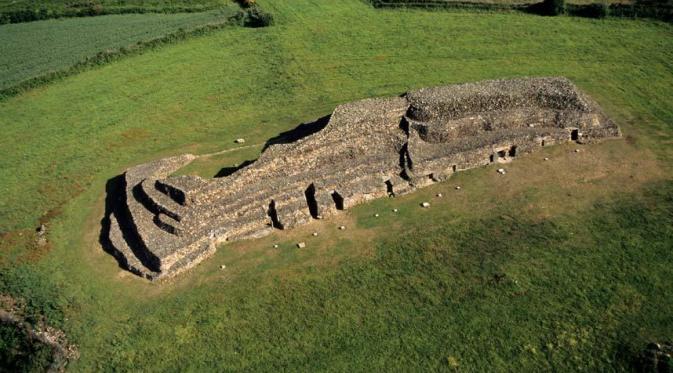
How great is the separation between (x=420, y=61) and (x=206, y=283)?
31.0 metres

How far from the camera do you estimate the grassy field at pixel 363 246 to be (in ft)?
78.3

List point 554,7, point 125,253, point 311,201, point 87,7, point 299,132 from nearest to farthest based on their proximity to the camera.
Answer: point 125,253
point 311,201
point 299,132
point 554,7
point 87,7

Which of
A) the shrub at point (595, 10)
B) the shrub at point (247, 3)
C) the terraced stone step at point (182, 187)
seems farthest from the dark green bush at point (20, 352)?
the shrub at point (595, 10)

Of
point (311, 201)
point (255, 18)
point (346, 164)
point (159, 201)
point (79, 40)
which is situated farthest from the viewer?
point (255, 18)

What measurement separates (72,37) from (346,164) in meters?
38.8

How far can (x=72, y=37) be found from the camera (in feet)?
185

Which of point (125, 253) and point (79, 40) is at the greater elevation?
point (79, 40)

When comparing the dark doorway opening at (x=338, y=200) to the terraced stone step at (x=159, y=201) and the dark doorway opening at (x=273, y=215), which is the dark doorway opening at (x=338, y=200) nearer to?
the dark doorway opening at (x=273, y=215)

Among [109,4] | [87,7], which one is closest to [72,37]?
[87,7]

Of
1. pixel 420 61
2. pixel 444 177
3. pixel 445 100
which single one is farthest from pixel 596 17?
pixel 444 177

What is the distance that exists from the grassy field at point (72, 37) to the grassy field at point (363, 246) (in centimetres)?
405

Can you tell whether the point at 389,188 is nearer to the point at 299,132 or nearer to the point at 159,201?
the point at 299,132

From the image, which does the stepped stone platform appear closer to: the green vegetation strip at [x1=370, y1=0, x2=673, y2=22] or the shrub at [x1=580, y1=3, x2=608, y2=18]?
the shrub at [x1=580, y1=3, x2=608, y2=18]

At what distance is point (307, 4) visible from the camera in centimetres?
6450
